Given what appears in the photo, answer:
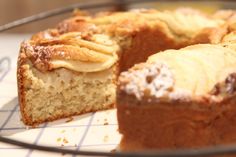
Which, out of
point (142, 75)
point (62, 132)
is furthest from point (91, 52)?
point (142, 75)

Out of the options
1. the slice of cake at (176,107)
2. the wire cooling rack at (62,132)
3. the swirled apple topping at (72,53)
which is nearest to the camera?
the slice of cake at (176,107)

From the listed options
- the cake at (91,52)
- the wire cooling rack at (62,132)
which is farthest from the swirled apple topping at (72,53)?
the wire cooling rack at (62,132)

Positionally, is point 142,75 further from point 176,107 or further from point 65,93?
point 65,93

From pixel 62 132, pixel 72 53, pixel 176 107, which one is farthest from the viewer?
pixel 72 53

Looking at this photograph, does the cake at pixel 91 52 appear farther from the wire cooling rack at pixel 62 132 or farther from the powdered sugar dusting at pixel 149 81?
the powdered sugar dusting at pixel 149 81

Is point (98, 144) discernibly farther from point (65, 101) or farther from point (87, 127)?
point (65, 101)

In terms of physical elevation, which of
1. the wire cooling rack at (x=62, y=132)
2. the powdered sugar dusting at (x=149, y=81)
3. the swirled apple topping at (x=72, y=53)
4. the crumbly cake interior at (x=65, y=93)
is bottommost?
the wire cooling rack at (x=62, y=132)

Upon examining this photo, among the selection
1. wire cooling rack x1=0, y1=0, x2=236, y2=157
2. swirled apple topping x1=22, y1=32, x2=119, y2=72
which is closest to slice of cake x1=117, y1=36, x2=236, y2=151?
wire cooling rack x1=0, y1=0, x2=236, y2=157
